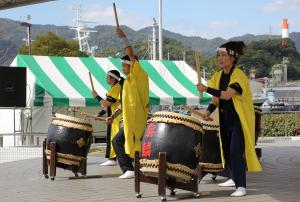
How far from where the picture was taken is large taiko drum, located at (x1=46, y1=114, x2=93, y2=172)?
7832 mm

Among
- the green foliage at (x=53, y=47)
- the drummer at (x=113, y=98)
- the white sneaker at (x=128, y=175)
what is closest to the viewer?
the white sneaker at (x=128, y=175)

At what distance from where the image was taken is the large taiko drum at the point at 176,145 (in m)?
5.86

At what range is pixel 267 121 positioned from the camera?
2209cm

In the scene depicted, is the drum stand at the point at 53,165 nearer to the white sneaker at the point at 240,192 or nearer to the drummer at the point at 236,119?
the drummer at the point at 236,119

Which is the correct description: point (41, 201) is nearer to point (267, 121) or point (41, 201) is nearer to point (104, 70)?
point (104, 70)

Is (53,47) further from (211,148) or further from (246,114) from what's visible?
(246,114)

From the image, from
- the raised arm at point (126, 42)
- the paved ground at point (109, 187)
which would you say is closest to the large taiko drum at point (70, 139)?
the paved ground at point (109, 187)

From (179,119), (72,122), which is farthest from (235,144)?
(72,122)

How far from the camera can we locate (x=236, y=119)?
6211 mm

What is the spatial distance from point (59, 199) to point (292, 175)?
3.58 m

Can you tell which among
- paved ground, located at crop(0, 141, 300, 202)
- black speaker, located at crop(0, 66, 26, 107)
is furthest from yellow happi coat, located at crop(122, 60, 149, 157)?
black speaker, located at crop(0, 66, 26, 107)

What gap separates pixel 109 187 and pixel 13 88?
27.8 ft

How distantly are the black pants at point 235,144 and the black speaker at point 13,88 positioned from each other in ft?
31.0

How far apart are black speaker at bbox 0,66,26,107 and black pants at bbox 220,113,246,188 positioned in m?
9.45
